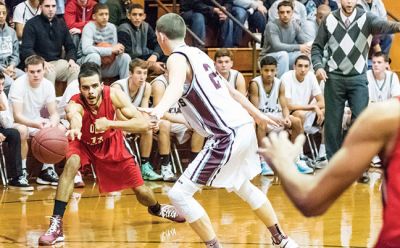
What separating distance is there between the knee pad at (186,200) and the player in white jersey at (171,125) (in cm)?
429

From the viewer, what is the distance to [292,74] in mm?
11141

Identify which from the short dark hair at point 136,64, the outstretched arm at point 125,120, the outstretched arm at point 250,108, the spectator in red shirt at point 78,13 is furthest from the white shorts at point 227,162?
the spectator in red shirt at point 78,13

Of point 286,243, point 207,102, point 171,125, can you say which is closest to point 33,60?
point 171,125

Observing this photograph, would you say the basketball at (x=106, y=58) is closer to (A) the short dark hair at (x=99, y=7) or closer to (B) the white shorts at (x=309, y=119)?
(A) the short dark hair at (x=99, y=7)

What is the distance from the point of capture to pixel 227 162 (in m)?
6.10

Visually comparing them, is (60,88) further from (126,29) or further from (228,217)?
(228,217)

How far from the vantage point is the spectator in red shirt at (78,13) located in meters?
11.5

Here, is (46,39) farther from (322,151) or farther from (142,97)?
(322,151)

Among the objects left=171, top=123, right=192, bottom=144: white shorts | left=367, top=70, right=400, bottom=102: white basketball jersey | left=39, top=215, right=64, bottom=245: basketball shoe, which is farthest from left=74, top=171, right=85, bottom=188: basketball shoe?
left=367, top=70, right=400, bottom=102: white basketball jersey

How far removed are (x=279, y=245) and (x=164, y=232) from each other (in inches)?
50.3

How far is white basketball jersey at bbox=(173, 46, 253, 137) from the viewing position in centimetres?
604

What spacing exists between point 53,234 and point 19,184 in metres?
2.92

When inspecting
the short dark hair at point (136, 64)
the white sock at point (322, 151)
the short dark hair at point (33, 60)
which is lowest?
the white sock at point (322, 151)

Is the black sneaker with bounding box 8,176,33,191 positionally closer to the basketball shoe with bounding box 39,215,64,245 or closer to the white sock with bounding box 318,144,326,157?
the basketball shoe with bounding box 39,215,64,245
